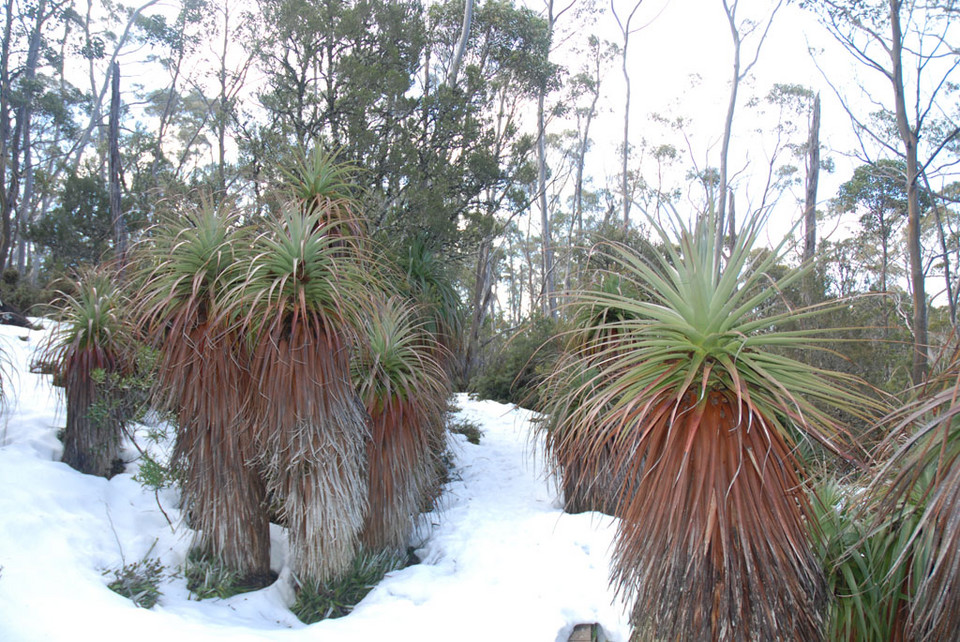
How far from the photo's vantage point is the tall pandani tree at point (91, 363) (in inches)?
243

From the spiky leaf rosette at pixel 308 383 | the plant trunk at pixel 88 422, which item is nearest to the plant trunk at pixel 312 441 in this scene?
the spiky leaf rosette at pixel 308 383

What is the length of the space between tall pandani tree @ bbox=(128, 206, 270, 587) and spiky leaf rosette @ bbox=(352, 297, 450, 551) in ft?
3.65

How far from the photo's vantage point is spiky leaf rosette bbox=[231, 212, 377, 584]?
5.07 metres

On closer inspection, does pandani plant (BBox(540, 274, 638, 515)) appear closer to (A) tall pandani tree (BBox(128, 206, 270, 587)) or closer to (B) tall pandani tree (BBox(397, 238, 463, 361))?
(B) tall pandani tree (BBox(397, 238, 463, 361))

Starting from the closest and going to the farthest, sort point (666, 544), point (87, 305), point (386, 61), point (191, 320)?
1. point (666, 544)
2. point (191, 320)
3. point (87, 305)
4. point (386, 61)

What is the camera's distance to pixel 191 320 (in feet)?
17.0

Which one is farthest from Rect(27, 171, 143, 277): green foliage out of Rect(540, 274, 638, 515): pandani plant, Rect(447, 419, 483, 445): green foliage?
Rect(540, 274, 638, 515): pandani plant

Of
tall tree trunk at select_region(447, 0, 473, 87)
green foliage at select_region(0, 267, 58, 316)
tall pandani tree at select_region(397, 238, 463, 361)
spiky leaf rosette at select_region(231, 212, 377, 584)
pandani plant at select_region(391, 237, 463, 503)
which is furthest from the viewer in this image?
green foliage at select_region(0, 267, 58, 316)

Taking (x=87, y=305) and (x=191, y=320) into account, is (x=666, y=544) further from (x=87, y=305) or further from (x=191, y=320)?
(x=87, y=305)

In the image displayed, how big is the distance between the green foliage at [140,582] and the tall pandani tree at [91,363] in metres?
1.66

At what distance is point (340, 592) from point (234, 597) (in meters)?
0.90

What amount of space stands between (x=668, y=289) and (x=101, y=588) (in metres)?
4.74

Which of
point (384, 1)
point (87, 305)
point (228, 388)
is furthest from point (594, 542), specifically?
point (384, 1)

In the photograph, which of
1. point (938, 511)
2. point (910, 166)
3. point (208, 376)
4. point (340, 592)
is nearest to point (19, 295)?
point (208, 376)
